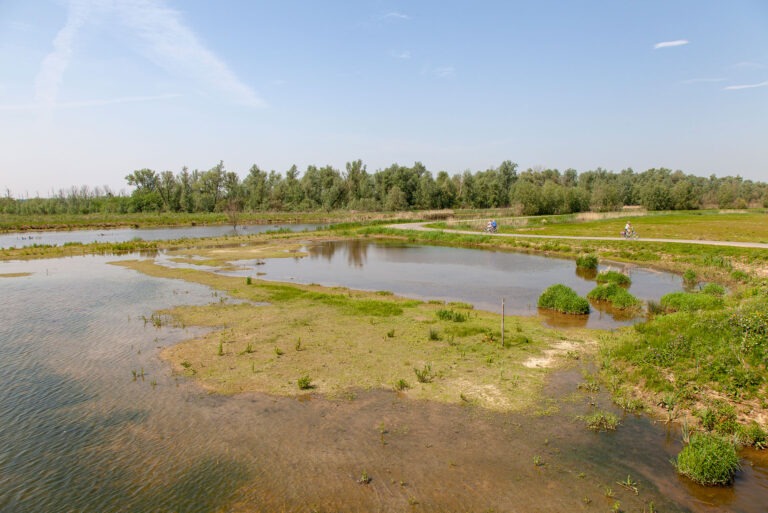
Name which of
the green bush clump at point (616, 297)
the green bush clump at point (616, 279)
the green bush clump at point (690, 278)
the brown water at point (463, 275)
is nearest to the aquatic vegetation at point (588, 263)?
the brown water at point (463, 275)

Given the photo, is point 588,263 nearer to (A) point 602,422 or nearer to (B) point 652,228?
(A) point 602,422

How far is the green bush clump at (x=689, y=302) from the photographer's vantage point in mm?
17562

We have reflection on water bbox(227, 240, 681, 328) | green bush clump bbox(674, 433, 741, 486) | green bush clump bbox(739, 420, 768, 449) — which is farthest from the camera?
reflection on water bbox(227, 240, 681, 328)

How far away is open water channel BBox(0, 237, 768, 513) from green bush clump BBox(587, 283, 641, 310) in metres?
10.5

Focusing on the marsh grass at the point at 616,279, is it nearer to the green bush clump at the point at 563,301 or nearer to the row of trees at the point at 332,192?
the green bush clump at the point at 563,301

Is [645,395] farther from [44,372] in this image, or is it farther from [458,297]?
[44,372]

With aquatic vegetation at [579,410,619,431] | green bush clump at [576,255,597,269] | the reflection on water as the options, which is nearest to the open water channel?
aquatic vegetation at [579,410,619,431]

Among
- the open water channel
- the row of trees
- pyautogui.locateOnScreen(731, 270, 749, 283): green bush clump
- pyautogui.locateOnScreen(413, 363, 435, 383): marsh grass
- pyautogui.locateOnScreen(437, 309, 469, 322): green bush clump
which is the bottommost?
the open water channel

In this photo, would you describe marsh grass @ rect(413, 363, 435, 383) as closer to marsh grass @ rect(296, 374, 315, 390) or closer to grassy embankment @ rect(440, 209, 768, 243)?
marsh grass @ rect(296, 374, 315, 390)

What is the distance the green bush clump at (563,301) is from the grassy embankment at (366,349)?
2443 mm

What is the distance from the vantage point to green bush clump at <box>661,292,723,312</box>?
57.6 feet

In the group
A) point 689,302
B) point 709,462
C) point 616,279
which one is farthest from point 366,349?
point 616,279

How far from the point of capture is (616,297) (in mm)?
21469

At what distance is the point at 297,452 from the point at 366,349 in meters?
6.12
